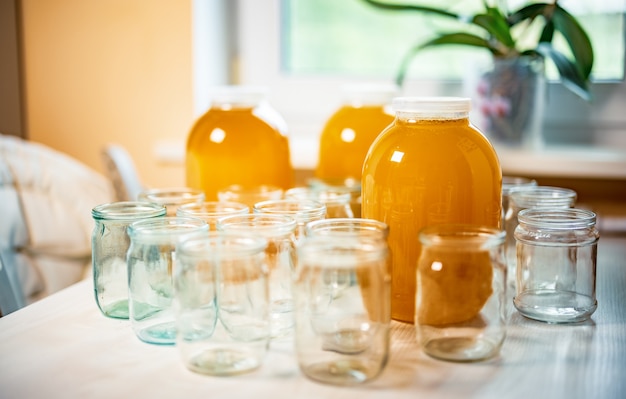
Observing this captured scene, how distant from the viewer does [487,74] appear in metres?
1.62

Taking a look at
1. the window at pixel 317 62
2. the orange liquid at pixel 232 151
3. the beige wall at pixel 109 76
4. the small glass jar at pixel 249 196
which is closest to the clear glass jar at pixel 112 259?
the small glass jar at pixel 249 196

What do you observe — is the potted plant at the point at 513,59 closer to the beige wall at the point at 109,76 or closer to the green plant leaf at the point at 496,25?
the green plant leaf at the point at 496,25

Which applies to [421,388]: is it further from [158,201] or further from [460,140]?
[158,201]

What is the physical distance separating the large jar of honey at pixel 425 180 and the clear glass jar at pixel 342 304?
0.12m

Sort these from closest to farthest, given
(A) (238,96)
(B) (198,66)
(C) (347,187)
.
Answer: (C) (347,187), (A) (238,96), (B) (198,66)

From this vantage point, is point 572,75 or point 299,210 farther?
point 572,75

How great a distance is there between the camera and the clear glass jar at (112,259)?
0.89 metres

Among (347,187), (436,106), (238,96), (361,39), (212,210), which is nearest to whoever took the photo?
(436,106)

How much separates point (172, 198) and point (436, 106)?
1.19 ft

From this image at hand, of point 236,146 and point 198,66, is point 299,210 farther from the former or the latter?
point 198,66

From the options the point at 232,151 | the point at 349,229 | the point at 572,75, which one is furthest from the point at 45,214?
the point at 572,75

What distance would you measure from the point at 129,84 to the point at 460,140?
1.20 metres

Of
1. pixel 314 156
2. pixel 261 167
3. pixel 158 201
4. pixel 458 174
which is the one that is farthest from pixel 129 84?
pixel 458 174

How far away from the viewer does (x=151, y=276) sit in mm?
824
